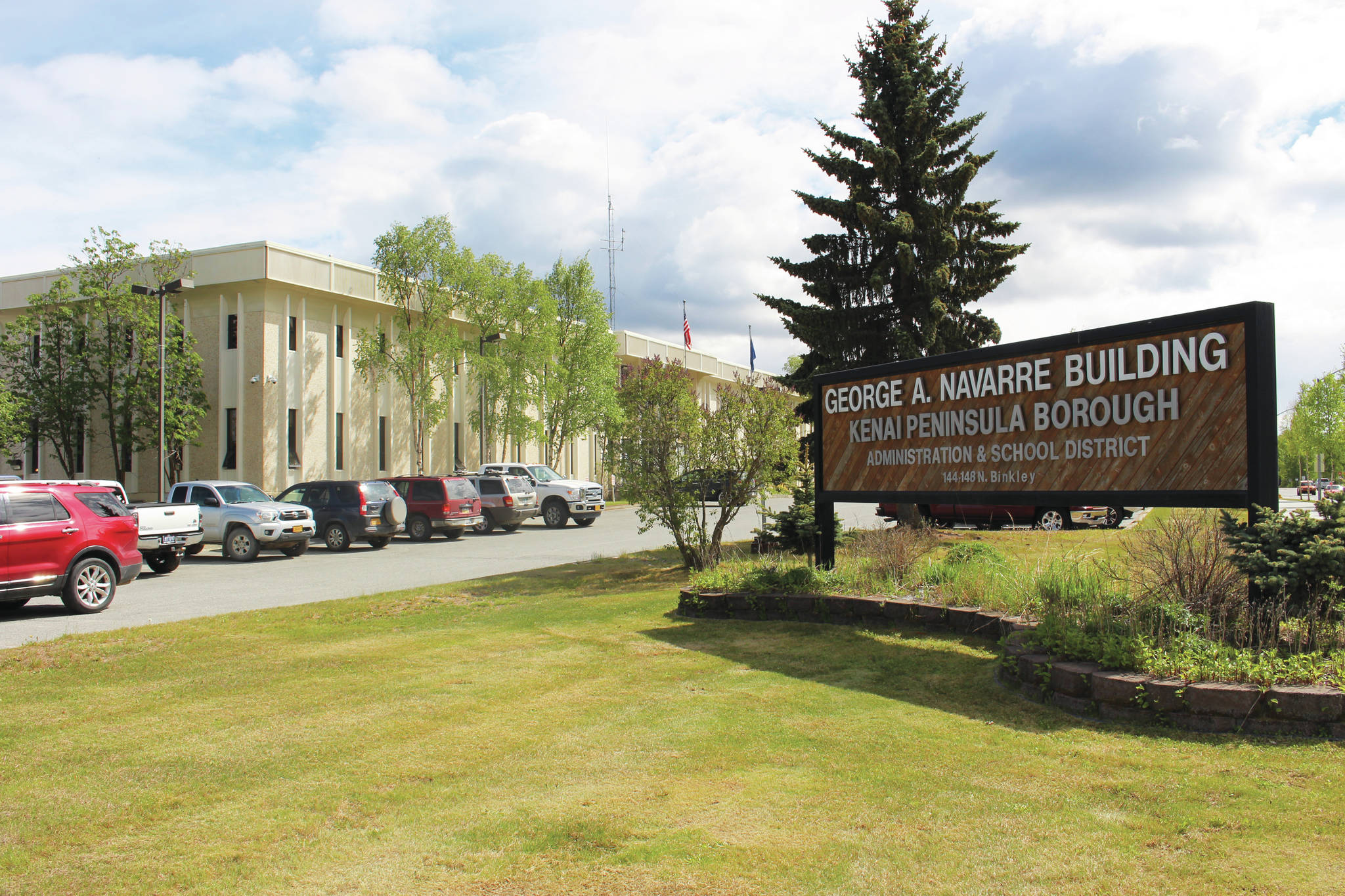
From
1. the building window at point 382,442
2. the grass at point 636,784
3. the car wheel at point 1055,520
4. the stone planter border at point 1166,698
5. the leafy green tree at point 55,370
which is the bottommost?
the grass at point 636,784

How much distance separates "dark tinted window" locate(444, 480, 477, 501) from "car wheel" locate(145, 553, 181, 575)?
788 cm

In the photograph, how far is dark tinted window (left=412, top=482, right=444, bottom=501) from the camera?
82.7 ft

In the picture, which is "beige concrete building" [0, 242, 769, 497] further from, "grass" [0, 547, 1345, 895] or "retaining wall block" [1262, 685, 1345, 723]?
"retaining wall block" [1262, 685, 1345, 723]

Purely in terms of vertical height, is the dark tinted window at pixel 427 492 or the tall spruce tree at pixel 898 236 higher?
the tall spruce tree at pixel 898 236

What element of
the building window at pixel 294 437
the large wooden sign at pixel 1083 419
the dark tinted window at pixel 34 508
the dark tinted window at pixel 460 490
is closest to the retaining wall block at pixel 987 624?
the large wooden sign at pixel 1083 419

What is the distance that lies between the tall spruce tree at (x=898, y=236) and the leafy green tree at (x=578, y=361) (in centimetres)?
2300

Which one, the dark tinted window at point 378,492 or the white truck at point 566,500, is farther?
the white truck at point 566,500

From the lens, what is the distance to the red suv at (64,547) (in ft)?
39.3

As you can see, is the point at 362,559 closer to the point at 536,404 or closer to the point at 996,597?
the point at 996,597

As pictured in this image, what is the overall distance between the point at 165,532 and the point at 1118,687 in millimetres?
17411

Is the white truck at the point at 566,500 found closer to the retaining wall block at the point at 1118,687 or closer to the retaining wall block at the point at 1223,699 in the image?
the retaining wall block at the point at 1118,687

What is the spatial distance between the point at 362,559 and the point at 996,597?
15.1 m

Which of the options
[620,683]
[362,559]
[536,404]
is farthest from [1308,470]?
[620,683]

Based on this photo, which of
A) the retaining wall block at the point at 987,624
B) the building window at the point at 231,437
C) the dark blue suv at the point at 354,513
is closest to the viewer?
the retaining wall block at the point at 987,624
